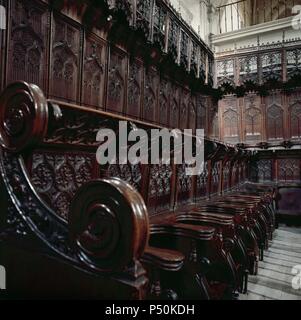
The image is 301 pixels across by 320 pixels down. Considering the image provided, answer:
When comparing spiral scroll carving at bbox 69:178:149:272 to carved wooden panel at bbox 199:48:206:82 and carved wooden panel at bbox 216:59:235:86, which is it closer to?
carved wooden panel at bbox 199:48:206:82

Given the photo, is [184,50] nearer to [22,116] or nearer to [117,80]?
[117,80]

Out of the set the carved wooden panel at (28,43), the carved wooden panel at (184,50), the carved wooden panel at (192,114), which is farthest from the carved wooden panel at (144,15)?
the carved wooden panel at (192,114)

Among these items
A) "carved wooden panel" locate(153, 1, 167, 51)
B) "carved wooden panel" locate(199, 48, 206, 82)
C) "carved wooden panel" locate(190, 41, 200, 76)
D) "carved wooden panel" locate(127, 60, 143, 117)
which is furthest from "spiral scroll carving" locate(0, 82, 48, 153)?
"carved wooden panel" locate(199, 48, 206, 82)

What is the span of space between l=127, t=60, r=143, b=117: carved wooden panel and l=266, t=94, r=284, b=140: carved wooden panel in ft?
15.1

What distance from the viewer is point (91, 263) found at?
0.95m

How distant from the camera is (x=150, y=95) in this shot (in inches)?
231

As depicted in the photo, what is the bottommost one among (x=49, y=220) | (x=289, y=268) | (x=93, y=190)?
(x=289, y=268)

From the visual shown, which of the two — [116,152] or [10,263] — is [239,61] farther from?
[10,263]

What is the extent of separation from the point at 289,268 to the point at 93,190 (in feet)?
11.0

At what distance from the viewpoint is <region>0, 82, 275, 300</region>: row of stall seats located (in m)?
0.90

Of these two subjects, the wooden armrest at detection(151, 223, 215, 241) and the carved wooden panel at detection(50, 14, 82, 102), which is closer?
the wooden armrest at detection(151, 223, 215, 241)
